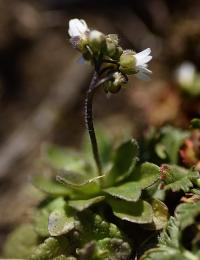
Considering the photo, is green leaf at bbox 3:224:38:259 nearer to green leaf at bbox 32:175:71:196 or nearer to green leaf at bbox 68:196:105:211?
green leaf at bbox 32:175:71:196

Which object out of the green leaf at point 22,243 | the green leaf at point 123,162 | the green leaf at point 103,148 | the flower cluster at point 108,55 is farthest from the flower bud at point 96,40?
the green leaf at point 22,243

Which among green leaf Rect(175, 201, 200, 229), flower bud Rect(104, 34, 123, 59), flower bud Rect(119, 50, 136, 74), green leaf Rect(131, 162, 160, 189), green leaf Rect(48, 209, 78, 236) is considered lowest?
green leaf Rect(175, 201, 200, 229)

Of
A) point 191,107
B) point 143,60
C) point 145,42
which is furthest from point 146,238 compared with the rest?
point 145,42

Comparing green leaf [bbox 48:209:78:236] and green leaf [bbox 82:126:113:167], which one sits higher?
green leaf [bbox 82:126:113:167]

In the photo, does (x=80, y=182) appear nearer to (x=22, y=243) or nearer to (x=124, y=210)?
(x=124, y=210)

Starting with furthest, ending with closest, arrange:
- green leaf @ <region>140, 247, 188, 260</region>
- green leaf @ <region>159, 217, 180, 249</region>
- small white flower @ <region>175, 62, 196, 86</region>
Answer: small white flower @ <region>175, 62, 196, 86</region>, green leaf @ <region>159, 217, 180, 249</region>, green leaf @ <region>140, 247, 188, 260</region>

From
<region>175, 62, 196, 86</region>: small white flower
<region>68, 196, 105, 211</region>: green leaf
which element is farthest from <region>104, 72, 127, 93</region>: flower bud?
<region>175, 62, 196, 86</region>: small white flower
